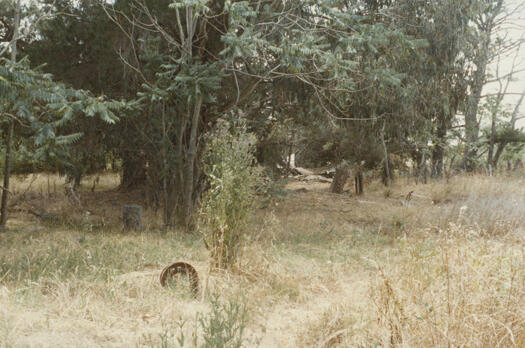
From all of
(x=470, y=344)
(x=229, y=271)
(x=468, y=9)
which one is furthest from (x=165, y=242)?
(x=468, y=9)

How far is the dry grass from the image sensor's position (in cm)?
241

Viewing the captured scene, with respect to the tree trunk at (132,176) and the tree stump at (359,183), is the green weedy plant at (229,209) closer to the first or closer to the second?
the tree trunk at (132,176)

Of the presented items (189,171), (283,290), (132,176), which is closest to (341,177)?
(132,176)

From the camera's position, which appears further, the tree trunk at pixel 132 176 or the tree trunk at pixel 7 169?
the tree trunk at pixel 132 176

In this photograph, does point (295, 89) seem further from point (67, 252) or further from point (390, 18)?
point (67, 252)

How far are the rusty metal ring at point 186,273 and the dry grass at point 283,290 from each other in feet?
0.33

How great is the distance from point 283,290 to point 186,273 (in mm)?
850

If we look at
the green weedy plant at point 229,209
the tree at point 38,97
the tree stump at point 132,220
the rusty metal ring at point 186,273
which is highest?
the tree at point 38,97

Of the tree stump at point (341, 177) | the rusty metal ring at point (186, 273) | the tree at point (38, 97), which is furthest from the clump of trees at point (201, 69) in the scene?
the tree stump at point (341, 177)

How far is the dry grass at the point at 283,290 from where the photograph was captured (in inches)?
95.0

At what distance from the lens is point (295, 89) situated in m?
7.40

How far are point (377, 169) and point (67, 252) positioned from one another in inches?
455

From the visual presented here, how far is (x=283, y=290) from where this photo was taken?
368 centimetres

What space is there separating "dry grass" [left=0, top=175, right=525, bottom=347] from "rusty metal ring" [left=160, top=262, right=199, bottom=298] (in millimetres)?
101
